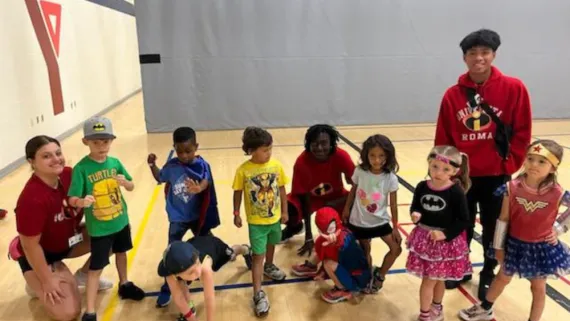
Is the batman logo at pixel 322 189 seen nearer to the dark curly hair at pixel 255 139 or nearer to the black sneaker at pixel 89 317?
the dark curly hair at pixel 255 139

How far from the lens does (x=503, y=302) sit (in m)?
3.06

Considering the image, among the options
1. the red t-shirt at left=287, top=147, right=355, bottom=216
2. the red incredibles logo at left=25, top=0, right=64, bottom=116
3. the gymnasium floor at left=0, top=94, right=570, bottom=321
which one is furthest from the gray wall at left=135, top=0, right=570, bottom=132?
the red t-shirt at left=287, top=147, right=355, bottom=216

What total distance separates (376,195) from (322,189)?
2.28 ft

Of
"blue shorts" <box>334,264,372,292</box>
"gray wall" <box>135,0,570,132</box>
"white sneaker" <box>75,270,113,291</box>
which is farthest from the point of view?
"gray wall" <box>135,0,570,132</box>

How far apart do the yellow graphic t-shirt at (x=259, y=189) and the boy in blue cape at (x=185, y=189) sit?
10.9 inches

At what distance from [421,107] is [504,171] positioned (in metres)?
6.64

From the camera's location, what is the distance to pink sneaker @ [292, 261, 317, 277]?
3.47m

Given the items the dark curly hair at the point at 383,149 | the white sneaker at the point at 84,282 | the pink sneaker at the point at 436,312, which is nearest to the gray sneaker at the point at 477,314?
the pink sneaker at the point at 436,312

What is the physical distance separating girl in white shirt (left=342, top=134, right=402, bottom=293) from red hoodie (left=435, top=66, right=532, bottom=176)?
0.45 metres

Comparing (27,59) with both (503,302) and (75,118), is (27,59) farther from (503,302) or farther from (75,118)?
(503,302)

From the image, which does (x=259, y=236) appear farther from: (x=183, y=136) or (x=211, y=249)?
(x=183, y=136)

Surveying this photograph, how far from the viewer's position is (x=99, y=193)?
2908mm

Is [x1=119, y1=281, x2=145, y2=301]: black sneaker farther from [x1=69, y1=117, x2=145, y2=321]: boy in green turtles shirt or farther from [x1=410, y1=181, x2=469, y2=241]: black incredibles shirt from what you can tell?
[x1=410, y1=181, x2=469, y2=241]: black incredibles shirt

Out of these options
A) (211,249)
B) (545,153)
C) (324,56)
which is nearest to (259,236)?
(211,249)
